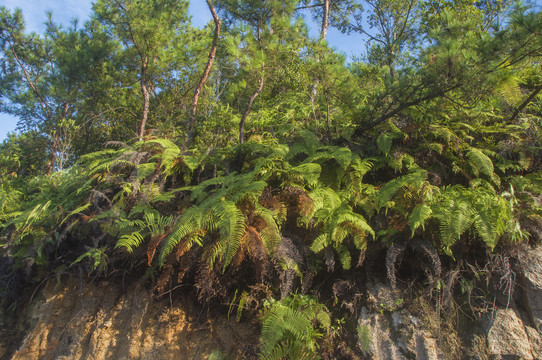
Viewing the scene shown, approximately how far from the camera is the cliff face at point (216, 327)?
3.70m

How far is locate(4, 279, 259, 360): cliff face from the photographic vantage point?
4.33 m

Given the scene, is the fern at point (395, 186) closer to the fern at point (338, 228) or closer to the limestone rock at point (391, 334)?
the fern at point (338, 228)

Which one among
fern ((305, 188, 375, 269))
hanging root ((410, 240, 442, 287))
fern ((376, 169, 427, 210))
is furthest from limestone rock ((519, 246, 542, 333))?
fern ((305, 188, 375, 269))

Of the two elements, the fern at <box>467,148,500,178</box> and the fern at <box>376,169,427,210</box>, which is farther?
the fern at <box>467,148,500,178</box>

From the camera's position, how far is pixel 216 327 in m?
4.42

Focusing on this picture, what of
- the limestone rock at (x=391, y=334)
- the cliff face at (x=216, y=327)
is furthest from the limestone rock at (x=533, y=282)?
the limestone rock at (x=391, y=334)

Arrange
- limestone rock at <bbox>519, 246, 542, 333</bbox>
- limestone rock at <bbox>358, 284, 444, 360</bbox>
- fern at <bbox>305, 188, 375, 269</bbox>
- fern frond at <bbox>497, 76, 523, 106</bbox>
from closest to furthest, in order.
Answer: limestone rock at <bbox>358, 284, 444, 360</bbox> → limestone rock at <bbox>519, 246, 542, 333</bbox> → fern at <bbox>305, 188, 375, 269</bbox> → fern frond at <bbox>497, 76, 523, 106</bbox>

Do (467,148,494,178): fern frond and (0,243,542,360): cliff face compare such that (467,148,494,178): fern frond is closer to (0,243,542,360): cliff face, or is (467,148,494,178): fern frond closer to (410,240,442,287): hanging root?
(0,243,542,360): cliff face

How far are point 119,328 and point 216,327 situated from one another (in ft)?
4.47

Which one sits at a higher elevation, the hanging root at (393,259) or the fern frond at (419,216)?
the fern frond at (419,216)

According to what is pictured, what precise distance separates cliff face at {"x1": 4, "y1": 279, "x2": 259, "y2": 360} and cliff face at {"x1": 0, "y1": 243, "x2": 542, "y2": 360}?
0.01 m

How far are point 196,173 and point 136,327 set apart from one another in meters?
2.44

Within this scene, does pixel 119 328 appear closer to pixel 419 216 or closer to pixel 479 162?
pixel 419 216

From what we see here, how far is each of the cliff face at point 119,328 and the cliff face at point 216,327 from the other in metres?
0.01
